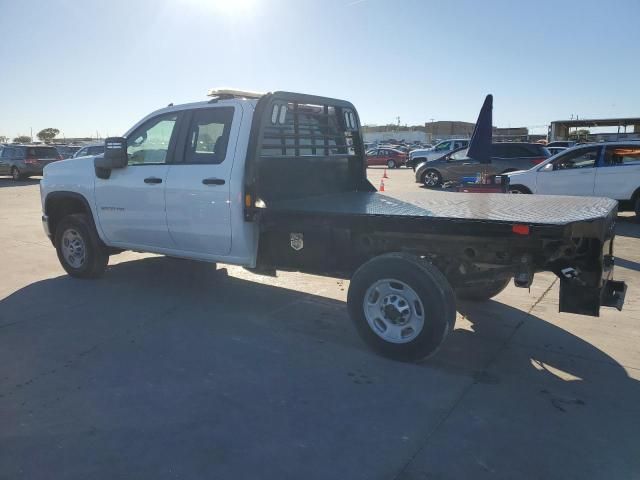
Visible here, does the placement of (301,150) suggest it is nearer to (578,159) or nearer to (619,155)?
(578,159)

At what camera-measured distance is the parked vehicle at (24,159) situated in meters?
23.5

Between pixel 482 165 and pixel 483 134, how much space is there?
248 inches

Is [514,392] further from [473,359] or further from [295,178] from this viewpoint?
[295,178]

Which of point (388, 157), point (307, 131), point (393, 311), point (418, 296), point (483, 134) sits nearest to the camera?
point (418, 296)

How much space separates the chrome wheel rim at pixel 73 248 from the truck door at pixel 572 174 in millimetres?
9473

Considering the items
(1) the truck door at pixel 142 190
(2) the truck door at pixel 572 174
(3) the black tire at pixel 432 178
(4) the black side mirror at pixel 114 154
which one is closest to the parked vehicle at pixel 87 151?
(3) the black tire at pixel 432 178

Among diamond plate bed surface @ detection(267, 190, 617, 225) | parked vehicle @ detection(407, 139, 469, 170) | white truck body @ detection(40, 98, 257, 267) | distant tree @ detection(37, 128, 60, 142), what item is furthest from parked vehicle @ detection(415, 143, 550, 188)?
distant tree @ detection(37, 128, 60, 142)

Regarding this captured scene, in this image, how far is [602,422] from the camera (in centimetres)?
318

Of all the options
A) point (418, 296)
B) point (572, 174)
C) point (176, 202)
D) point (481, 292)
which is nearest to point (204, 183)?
point (176, 202)

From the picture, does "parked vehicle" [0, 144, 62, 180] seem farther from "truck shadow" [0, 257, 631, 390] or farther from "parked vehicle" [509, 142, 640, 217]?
→ "parked vehicle" [509, 142, 640, 217]

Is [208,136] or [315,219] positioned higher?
[208,136]

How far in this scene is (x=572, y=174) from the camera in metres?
11.4

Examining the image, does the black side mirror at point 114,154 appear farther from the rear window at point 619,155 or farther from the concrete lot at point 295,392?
the rear window at point 619,155

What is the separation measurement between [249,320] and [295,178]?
1.50 meters
